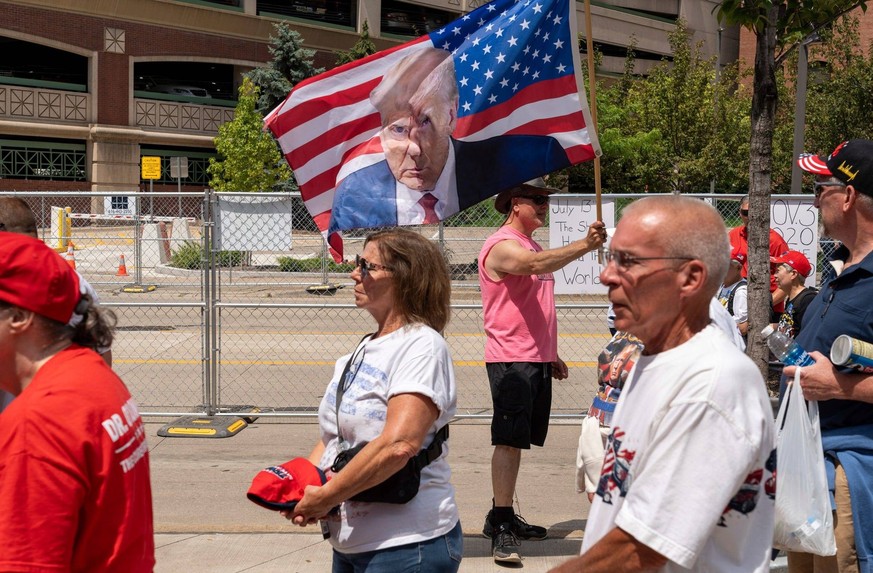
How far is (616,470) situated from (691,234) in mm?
592

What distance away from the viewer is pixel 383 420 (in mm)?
3375

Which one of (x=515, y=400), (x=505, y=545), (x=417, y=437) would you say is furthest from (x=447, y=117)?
(x=417, y=437)

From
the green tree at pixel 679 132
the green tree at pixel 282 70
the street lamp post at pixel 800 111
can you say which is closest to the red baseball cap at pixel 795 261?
the street lamp post at pixel 800 111

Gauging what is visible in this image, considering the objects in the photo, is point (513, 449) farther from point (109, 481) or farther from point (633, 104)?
point (633, 104)

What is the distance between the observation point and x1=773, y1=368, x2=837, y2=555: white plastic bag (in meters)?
3.40

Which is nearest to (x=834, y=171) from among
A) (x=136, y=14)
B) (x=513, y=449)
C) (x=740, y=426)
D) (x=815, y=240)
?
(x=740, y=426)

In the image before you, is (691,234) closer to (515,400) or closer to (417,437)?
(417,437)

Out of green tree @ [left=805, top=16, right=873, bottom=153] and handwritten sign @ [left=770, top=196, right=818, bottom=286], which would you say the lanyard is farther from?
green tree @ [left=805, top=16, right=873, bottom=153]

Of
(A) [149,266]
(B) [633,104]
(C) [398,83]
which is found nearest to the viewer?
(C) [398,83]

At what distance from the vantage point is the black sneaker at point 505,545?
224 inches

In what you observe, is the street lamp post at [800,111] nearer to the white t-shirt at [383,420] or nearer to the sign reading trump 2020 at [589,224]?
the sign reading trump 2020 at [589,224]

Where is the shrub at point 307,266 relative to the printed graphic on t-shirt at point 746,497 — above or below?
above

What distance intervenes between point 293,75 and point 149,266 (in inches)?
996

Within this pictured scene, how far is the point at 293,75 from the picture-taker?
128 ft
